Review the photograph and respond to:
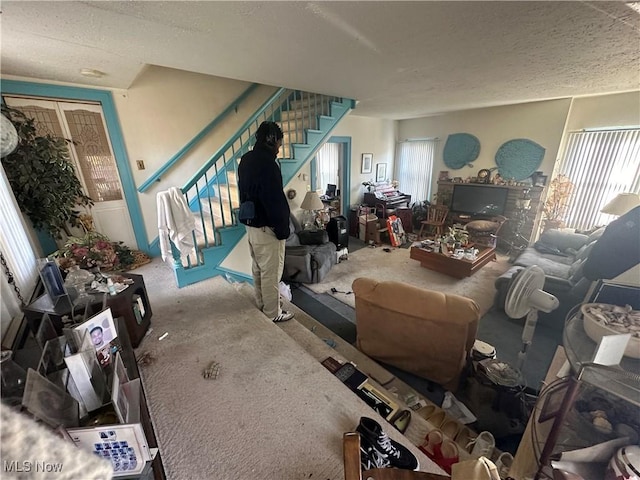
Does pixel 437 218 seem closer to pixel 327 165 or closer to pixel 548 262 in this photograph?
pixel 548 262

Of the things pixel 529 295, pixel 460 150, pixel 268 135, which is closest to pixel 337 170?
pixel 460 150

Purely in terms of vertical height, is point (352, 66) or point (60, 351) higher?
point (352, 66)

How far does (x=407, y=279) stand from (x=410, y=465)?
2.78 m

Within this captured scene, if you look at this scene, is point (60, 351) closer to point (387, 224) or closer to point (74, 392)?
point (74, 392)

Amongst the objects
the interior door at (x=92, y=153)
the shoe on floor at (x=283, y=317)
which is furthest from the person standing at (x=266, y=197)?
the interior door at (x=92, y=153)

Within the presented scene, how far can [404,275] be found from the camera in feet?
12.4

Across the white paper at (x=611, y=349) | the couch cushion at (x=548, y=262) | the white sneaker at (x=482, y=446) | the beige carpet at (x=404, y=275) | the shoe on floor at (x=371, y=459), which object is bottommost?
the beige carpet at (x=404, y=275)

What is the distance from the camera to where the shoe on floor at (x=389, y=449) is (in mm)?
1039

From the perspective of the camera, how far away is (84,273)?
1769mm

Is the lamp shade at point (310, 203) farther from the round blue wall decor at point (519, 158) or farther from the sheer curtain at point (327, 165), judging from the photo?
the round blue wall decor at point (519, 158)

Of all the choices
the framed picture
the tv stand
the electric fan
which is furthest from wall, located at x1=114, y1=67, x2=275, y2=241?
the tv stand

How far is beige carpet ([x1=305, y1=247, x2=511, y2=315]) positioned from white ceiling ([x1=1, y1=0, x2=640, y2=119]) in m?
2.41

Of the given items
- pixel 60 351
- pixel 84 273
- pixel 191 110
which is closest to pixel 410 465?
pixel 60 351

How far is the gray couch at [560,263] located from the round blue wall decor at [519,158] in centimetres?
121
